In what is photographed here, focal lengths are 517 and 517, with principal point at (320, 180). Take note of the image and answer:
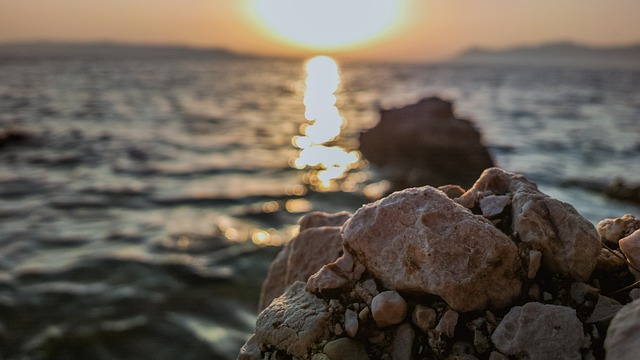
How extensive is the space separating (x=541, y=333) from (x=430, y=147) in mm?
9605

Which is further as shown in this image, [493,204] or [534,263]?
[493,204]

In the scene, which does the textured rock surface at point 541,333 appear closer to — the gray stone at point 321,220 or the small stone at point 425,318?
the small stone at point 425,318

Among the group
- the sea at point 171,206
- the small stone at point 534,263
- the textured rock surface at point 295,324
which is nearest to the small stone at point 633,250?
the small stone at point 534,263

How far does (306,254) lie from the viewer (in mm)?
3398

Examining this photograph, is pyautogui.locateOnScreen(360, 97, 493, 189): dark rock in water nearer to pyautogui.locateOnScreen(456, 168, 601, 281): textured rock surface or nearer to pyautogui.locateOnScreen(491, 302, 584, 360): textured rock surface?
pyautogui.locateOnScreen(456, 168, 601, 281): textured rock surface

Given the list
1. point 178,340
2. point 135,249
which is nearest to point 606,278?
point 178,340

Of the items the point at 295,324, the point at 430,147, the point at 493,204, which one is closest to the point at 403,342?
the point at 295,324

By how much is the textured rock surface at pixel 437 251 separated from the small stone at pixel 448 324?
47mm

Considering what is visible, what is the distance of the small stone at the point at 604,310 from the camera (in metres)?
2.24

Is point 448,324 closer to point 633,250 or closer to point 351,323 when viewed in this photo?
point 351,323

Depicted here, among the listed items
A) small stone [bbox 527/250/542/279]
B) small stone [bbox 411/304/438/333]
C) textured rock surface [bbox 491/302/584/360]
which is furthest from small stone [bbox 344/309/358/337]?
small stone [bbox 527/250/542/279]

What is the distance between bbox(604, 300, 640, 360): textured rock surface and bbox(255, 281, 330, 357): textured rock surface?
1204 mm

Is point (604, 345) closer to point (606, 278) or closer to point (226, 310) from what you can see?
point (606, 278)

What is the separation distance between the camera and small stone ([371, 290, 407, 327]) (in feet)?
7.88
